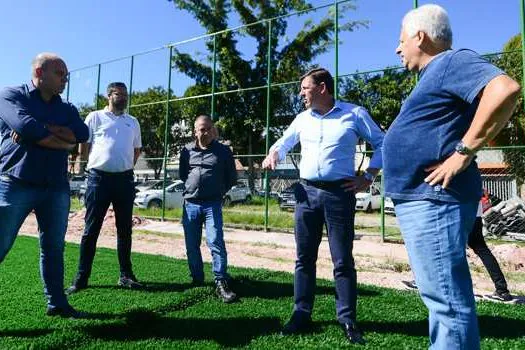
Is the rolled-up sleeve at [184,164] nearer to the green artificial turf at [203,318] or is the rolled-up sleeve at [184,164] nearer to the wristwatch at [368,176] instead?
the green artificial turf at [203,318]

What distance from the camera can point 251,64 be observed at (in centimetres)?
1905

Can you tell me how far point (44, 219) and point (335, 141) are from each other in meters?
2.30

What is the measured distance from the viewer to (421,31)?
2055 mm

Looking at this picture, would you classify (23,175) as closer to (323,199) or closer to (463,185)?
(323,199)

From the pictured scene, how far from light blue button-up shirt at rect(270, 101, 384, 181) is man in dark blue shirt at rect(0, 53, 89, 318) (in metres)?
1.80

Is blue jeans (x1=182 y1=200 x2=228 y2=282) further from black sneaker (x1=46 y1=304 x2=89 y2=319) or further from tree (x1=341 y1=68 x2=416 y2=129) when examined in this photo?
tree (x1=341 y1=68 x2=416 y2=129)

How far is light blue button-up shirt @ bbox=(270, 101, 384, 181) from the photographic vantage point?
3338 mm

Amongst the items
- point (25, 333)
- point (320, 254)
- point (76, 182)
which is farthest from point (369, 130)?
point (76, 182)

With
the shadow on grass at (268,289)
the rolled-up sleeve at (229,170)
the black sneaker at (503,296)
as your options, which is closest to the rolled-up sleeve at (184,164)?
the rolled-up sleeve at (229,170)

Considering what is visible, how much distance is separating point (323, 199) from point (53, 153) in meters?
2.07

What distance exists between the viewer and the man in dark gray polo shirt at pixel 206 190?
450 cm

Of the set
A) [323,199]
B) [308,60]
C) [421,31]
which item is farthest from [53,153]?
[308,60]

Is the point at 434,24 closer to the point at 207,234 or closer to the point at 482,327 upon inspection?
the point at 482,327

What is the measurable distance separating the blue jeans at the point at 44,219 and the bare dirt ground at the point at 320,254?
11.0 ft
